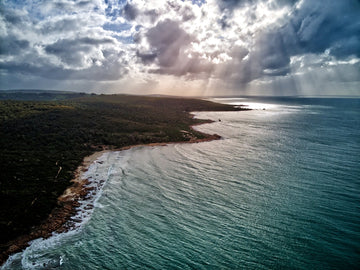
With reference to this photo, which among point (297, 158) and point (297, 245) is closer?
point (297, 245)

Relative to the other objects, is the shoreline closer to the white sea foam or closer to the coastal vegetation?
the white sea foam

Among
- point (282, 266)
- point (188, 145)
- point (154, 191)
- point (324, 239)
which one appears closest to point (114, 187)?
point (154, 191)

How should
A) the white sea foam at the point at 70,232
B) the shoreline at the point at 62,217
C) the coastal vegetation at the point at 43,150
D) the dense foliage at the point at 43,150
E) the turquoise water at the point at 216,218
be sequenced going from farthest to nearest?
1. the dense foliage at the point at 43,150
2. the coastal vegetation at the point at 43,150
3. the shoreline at the point at 62,217
4. the turquoise water at the point at 216,218
5. the white sea foam at the point at 70,232

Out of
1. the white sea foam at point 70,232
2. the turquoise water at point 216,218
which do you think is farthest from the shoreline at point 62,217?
the turquoise water at point 216,218

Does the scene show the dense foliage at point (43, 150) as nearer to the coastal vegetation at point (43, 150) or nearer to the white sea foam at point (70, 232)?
the coastal vegetation at point (43, 150)

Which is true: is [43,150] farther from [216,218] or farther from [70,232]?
[216,218]

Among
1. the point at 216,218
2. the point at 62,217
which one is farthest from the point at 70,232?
the point at 216,218

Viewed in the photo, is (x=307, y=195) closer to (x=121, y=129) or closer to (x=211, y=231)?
(x=211, y=231)

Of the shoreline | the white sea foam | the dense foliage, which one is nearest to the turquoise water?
the white sea foam
